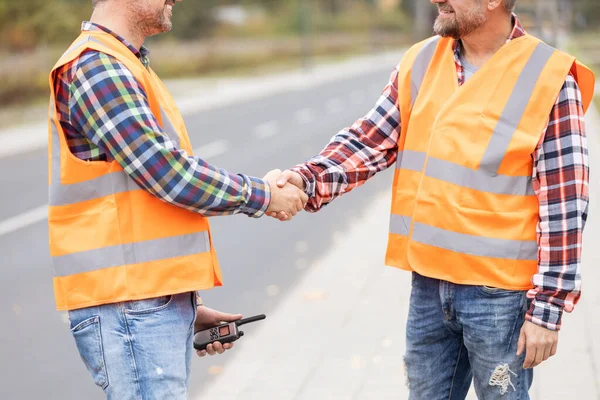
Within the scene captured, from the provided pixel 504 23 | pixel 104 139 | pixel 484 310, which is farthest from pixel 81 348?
pixel 504 23

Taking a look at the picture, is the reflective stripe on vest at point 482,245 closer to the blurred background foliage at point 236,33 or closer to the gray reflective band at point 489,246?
the gray reflective band at point 489,246

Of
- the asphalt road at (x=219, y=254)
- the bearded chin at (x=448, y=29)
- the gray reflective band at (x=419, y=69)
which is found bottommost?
the asphalt road at (x=219, y=254)

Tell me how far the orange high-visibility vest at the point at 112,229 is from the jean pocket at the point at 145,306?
38 mm

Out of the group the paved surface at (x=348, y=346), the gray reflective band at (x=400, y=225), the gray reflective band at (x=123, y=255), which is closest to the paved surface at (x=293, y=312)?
the paved surface at (x=348, y=346)

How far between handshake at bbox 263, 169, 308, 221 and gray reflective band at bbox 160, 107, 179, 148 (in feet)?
1.44

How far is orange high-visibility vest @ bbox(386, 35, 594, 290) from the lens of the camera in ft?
8.85

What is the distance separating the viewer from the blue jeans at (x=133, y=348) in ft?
8.48

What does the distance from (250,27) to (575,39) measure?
90.2ft

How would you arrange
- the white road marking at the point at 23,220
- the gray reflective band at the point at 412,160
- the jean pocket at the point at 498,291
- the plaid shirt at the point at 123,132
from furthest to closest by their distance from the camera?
1. the white road marking at the point at 23,220
2. the gray reflective band at the point at 412,160
3. the jean pocket at the point at 498,291
4. the plaid shirt at the point at 123,132

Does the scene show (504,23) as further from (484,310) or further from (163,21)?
(163,21)

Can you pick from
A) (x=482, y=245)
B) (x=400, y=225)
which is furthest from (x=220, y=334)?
(x=482, y=245)

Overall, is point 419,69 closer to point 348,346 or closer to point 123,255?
point 123,255

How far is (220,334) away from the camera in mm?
3061

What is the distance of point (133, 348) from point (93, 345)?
131 mm
